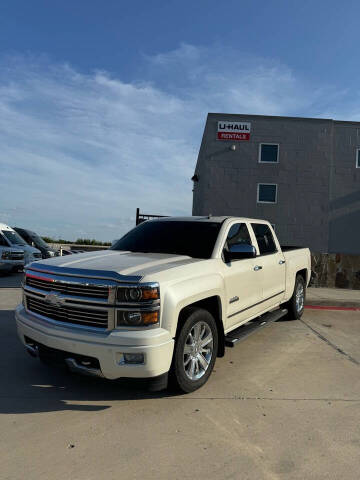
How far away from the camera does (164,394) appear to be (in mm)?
3479

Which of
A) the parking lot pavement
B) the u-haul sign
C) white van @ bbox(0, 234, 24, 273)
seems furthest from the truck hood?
the u-haul sign

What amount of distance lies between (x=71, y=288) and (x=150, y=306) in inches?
31.1

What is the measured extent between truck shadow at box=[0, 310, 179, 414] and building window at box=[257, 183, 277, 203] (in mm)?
18428

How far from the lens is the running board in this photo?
396cm

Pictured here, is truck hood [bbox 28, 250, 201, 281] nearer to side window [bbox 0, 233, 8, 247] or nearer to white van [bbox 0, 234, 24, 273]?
white van [bbox 0, 234, 24, 273]

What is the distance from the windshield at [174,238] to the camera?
4.29 metres

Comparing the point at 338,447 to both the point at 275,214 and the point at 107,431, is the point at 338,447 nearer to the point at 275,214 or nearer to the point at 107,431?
the point at 107,431

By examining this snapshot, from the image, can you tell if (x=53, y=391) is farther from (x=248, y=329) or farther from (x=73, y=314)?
(x=248, y=329)

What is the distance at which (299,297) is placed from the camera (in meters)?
6.70

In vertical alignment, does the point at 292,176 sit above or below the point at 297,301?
above

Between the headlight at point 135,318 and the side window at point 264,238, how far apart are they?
2.58 metres

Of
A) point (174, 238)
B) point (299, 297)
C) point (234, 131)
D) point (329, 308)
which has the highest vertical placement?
point (234, 131)

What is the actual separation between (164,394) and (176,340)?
2.12 ft

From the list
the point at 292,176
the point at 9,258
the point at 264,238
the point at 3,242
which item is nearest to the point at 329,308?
the point at 264,238
